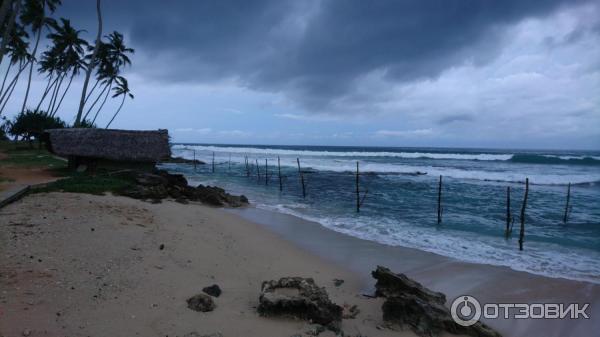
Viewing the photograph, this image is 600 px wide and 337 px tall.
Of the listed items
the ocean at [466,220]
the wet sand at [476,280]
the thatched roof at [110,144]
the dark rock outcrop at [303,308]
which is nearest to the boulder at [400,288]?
the wet sand at [476,280]

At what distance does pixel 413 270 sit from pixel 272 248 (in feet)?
10.9

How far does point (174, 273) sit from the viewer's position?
5.55m

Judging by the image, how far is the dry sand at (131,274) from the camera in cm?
387

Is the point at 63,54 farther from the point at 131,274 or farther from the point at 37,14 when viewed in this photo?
the point at 131,274

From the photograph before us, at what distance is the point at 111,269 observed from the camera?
201 inches

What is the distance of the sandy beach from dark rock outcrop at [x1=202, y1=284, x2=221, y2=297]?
0.14 meters

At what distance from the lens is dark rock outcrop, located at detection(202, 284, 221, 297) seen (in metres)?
5.03

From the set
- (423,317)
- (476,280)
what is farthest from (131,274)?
(476,280)

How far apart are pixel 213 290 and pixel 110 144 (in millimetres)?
13991

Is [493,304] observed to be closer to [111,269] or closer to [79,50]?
[111,269]

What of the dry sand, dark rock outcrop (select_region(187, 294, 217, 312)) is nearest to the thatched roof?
the dry sand

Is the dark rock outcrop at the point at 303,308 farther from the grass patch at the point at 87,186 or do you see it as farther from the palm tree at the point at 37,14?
the palm tree at the point at 37,14

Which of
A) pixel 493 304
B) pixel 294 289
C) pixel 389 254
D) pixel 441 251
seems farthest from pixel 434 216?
pixel 294 289

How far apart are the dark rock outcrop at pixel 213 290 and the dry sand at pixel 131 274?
0.12 meters
